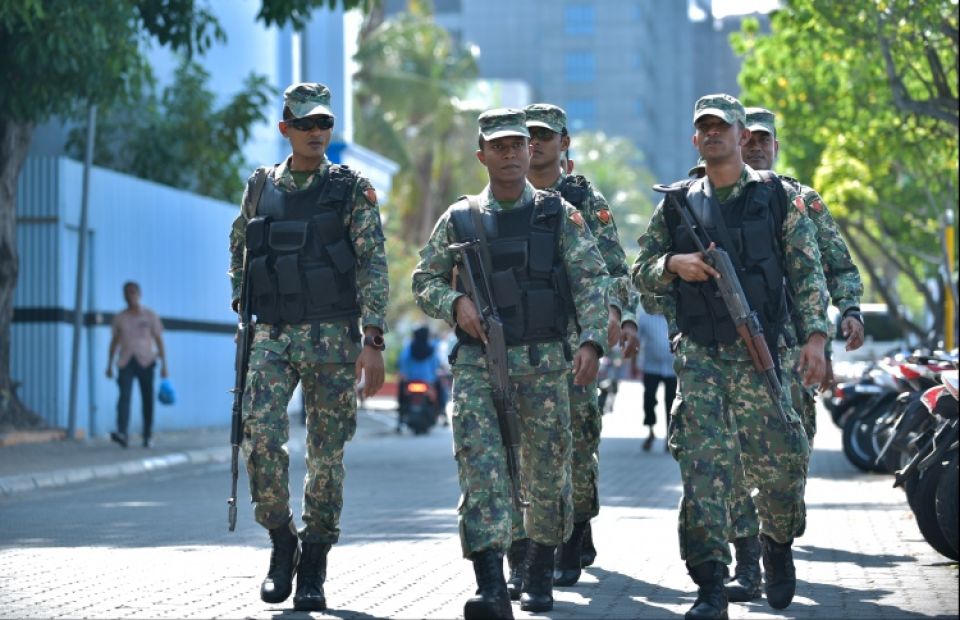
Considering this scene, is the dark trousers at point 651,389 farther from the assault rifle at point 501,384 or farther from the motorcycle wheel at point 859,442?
the assault rifle at point 501,384

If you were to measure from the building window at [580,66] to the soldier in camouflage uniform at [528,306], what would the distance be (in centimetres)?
14691

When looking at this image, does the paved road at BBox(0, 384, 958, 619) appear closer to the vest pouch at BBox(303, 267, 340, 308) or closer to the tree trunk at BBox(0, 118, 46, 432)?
the vest pouch at BBox(303, 267, 340, 308)

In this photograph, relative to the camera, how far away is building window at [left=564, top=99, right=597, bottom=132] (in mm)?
152875

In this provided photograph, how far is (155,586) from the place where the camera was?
8570 mm

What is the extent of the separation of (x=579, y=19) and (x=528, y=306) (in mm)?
147793

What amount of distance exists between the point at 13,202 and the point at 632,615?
13.8 meters

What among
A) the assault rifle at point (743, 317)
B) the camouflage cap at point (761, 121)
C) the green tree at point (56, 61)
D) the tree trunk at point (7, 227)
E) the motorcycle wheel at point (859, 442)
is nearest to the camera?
the assault rifle at point (743, 317)

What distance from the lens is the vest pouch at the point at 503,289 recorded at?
7.55 meters

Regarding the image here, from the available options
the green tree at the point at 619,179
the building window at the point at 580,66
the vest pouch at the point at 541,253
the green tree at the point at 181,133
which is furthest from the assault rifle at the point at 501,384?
the building window at the point at 580,66

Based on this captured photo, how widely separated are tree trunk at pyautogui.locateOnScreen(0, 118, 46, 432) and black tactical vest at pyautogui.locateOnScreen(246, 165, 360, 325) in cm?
1268

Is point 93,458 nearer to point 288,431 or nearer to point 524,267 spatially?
point 288,431

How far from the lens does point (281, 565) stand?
7.80 metres

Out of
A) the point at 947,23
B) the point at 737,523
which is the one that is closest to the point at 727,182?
the point at 737,523

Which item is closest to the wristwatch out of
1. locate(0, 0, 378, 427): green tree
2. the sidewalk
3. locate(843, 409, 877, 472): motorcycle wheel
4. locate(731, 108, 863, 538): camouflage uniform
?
locate(731, 108, 863, 538): camouflage uniform
